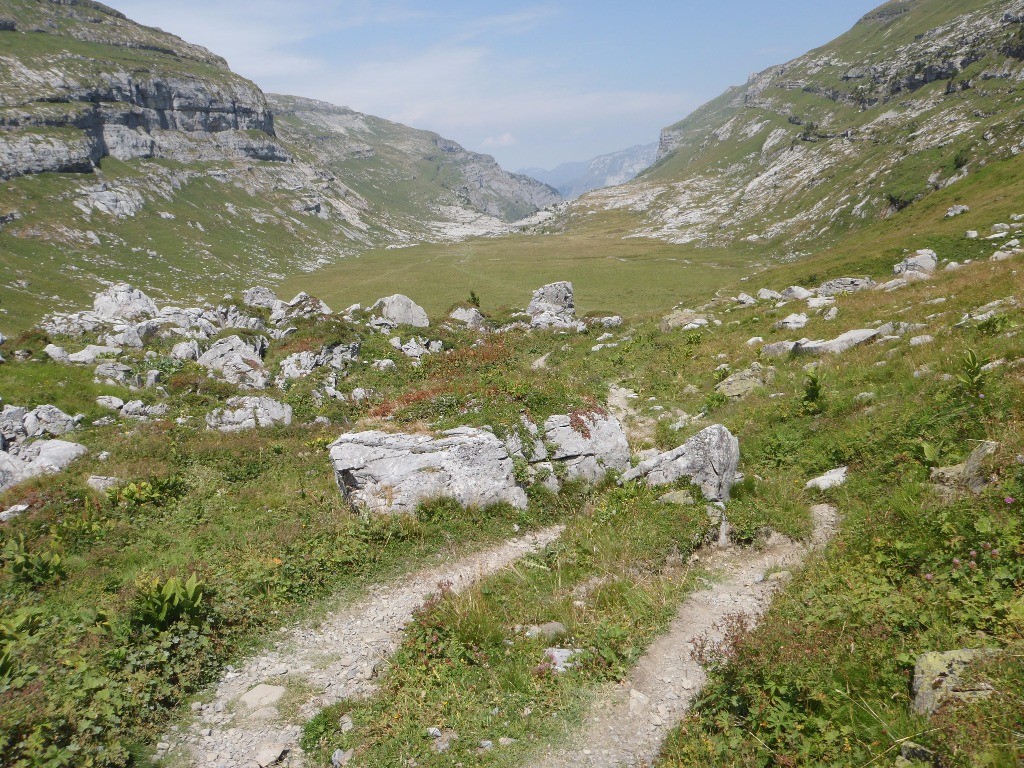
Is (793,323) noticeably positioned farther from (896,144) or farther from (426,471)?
(896,144)

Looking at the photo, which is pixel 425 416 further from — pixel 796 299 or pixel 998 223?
pixel 998 223

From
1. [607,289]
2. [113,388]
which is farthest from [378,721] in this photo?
[607,289]

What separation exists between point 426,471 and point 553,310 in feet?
133

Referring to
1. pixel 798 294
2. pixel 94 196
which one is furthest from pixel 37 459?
pixel 94 196

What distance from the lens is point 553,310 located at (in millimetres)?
53312

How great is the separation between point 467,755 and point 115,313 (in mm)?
53038

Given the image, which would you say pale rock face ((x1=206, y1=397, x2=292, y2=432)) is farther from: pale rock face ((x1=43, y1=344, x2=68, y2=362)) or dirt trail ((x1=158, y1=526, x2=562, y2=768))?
dirt trail ((x1=158, y1=526, x2=562, y2=768))

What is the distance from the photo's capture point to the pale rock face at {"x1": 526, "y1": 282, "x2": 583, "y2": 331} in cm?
4747

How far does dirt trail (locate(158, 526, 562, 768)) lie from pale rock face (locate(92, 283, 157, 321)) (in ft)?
143

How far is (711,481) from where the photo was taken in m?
13.5

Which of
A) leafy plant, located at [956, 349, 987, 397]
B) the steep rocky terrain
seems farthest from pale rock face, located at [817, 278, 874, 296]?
the steep rocky terrain

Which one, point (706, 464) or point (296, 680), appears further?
point (706, 464)

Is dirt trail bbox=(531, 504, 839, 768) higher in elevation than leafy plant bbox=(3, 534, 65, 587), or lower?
lower

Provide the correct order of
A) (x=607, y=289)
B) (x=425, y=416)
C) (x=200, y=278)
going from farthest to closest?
(x=200, y=278)
(x=607, y=289)
(x=425, y=416)
